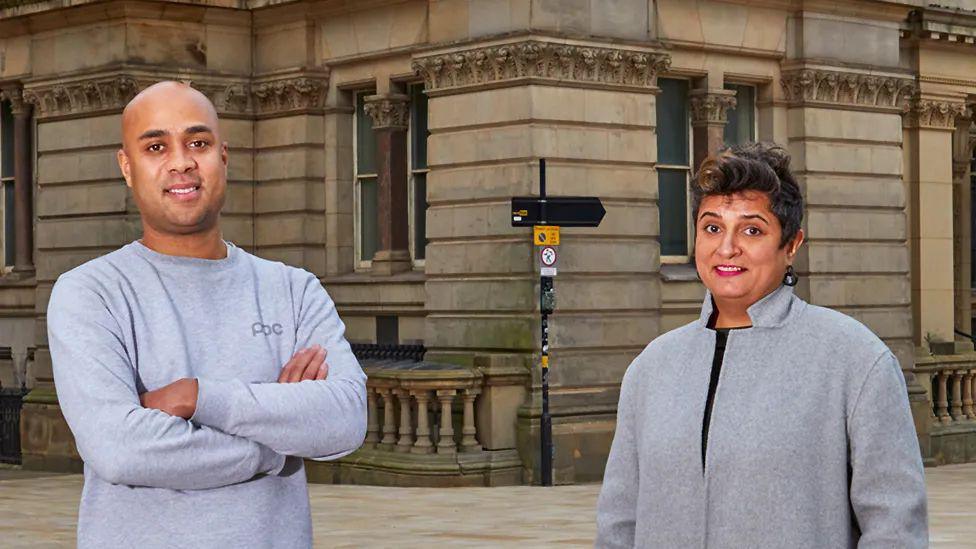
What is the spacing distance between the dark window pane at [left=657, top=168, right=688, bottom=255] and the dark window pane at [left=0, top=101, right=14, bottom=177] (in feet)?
30.2

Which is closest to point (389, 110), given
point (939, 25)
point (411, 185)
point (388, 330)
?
point (411, 185)

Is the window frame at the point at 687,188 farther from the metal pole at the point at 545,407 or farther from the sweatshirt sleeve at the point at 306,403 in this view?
the sweatshirt sleeve at the point at 306,403

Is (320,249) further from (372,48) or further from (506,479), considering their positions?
(506,479)

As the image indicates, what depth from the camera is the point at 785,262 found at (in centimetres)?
465

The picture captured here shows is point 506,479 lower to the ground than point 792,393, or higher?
lower

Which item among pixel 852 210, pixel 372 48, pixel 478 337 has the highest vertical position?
pixel 372 48

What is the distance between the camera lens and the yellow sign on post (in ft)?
65.5

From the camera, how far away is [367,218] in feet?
76.6

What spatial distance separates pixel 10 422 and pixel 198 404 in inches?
824

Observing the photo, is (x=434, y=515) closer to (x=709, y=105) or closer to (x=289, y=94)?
(x=709, y=105)

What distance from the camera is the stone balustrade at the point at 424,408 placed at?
66.0ft

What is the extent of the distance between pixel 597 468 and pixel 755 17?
5.96m

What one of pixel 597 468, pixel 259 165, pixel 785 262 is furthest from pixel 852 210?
pixel 785 262

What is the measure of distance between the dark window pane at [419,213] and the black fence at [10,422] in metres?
5.58
